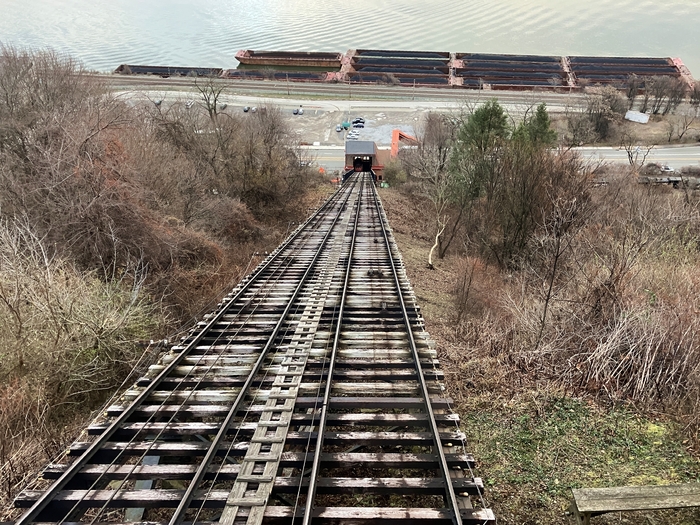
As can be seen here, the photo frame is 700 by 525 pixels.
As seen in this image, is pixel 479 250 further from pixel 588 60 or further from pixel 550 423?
pixel 588 60

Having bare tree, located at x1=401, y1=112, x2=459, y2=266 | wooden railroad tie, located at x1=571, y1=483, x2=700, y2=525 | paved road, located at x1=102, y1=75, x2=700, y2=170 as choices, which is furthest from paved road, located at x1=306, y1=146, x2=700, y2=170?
wooden railroad tie, located at x1=571, y1=483, x2=700, y2=525

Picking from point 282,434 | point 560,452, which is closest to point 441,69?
point 560,452

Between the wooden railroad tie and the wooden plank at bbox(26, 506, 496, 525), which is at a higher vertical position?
the wooden railroad tie

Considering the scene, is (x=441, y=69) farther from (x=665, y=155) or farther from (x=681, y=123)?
(x=665, y=155)

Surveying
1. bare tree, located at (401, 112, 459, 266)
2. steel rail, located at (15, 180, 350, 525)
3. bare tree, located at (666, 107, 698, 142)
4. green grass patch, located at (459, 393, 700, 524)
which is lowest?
green grass patch, located at (459, 393, 700, 524)

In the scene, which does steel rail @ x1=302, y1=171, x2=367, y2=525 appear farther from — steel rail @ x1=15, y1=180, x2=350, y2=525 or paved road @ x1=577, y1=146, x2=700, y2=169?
paved road @ x1=577, y1=146, x2=700, y2=169

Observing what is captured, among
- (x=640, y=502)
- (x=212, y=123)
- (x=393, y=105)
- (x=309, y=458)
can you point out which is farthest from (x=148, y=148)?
(x=393, y=105)

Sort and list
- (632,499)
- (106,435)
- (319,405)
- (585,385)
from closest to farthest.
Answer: (632,499) → (106,435) → (319,405) → (585,385)
